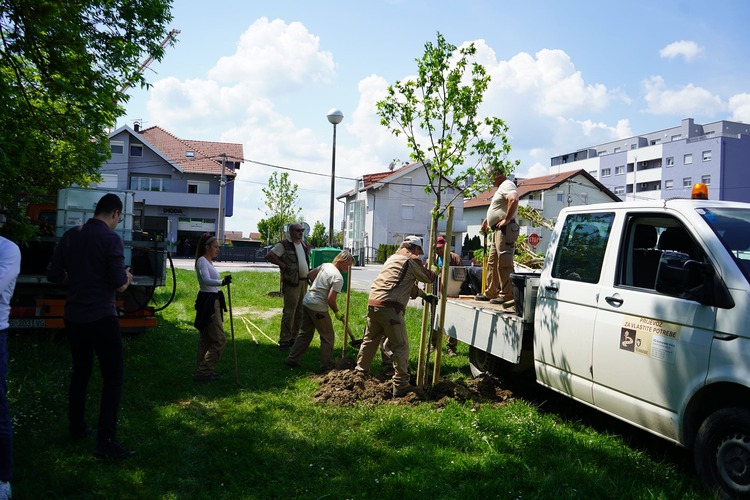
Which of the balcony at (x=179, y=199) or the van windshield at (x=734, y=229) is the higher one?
the balcony at (x=179, y=199)

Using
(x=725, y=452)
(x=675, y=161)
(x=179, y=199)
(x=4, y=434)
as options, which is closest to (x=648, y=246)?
(x=725, y=452)

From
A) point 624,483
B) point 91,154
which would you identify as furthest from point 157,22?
point 624,483

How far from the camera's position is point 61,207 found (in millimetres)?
9016

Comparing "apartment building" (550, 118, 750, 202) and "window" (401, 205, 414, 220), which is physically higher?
"apartment building" (550, 118, 750, 202)

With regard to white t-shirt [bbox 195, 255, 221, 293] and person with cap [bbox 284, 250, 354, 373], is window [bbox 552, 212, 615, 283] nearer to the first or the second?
person with cap [bbox 284, 250, 354, 373]

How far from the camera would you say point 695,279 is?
396 centimetres

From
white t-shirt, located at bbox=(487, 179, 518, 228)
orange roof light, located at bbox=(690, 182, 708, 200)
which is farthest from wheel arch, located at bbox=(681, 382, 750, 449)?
white t-shirt, located at bbox=(487, 179, 518, 228)

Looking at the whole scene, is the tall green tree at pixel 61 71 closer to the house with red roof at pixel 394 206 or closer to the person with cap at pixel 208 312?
the person with cap at pixel 208 312

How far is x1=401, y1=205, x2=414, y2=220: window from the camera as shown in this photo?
5719 cm

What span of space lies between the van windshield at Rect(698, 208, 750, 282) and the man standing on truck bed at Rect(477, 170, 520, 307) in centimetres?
281

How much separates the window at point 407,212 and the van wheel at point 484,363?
49954mm

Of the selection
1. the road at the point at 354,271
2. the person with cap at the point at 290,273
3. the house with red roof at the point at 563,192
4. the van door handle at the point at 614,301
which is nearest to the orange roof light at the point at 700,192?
the van door handle at the point at 614,301

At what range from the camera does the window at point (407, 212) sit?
188ft

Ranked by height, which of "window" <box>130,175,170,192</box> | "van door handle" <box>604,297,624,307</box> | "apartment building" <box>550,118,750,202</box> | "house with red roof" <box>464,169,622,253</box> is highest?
"apartment building" <box>550,118,750,202</box>
